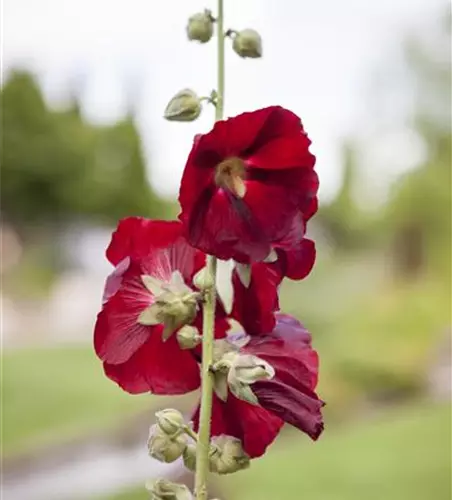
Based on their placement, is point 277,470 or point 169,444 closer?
point 169,444

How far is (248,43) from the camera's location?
397 millimetres

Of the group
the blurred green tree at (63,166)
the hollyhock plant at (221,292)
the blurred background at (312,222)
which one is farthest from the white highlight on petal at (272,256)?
the blurred green tree at (63,166)

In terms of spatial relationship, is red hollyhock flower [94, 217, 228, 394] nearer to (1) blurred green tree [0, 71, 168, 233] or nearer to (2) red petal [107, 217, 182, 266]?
(2) red petal [107, 217, 182, 266]

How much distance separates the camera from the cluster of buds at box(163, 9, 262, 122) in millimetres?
369

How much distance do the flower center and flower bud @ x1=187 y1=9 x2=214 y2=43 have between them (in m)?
0.08

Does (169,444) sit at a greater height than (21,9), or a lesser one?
lesser

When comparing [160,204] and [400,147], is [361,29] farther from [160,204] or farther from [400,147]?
[160,204]

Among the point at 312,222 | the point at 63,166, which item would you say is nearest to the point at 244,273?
the point at 63,166

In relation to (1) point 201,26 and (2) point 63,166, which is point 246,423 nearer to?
(1) point 201,26

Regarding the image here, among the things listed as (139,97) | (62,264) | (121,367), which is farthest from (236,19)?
(121,367)

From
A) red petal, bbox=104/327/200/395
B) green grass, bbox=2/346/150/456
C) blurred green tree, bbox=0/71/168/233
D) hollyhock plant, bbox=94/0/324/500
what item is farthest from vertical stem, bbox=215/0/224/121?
green grass, bbox=2/346/150/456

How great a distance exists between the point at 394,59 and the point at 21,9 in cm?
74

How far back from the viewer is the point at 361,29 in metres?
1.60

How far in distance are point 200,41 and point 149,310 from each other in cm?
13
